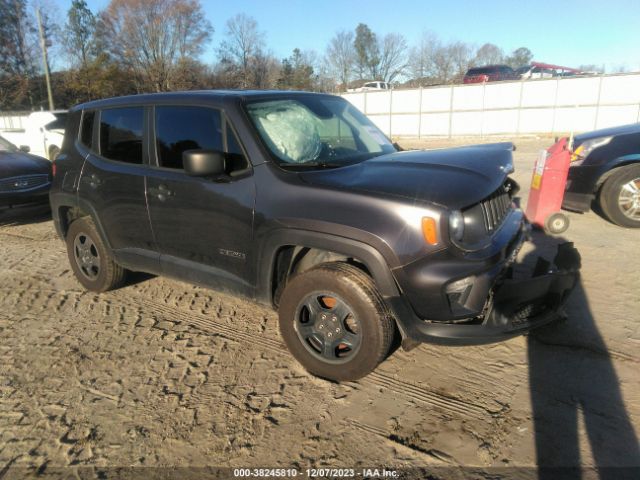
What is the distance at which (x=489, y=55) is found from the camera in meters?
63.9

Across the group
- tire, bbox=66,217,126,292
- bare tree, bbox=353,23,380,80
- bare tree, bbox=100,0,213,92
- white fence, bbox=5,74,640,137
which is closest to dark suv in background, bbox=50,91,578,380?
tire, bbox=66,217,126,292

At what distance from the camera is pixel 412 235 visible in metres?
2.54

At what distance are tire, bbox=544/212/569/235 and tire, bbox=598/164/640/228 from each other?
0.91 m

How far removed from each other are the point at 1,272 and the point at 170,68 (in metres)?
46.8

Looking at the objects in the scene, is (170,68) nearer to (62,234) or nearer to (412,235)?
(62,234)

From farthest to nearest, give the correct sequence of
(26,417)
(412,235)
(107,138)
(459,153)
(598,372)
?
1. (107,138)
2. (459,153)
3. (598,372)
4. (26,417)
5. (412,235)

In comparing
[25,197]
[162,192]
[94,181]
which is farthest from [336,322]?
[25,197]

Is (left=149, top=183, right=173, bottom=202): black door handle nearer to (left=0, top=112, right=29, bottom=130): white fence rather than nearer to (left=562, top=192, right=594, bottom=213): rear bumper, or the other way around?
(left=562, top=192, right=594, bottom=213): rear bumper

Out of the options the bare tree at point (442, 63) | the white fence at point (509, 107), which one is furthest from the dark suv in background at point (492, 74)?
the bare tree at point (442, 63)

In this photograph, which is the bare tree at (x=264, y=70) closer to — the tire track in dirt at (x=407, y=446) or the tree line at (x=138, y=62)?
the tree line at (x=138, y=62)

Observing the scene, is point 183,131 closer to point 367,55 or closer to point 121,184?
point 121,184

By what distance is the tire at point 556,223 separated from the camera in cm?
582

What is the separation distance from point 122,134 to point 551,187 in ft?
16.6

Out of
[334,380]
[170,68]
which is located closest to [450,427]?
[334,380]
